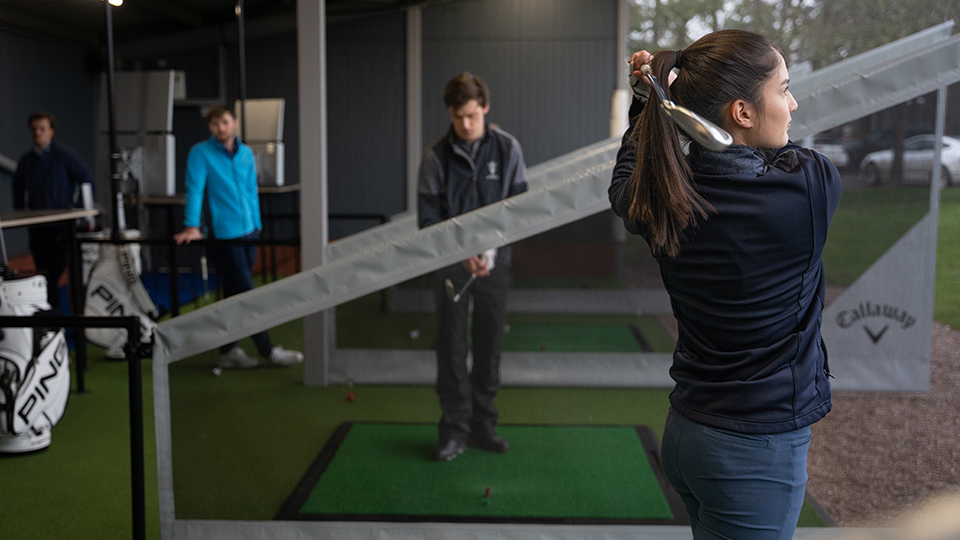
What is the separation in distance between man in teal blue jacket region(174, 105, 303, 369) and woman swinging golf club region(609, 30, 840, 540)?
3303 mm

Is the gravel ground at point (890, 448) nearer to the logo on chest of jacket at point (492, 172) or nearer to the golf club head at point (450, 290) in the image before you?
the golf club head at point (450, 290)

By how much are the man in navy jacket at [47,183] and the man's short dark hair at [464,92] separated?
331 centimetres

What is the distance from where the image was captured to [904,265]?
1953 millimetres

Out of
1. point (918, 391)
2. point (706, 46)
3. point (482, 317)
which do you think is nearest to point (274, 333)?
point (482, 317)

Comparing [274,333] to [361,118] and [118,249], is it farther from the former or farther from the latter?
[361,118]

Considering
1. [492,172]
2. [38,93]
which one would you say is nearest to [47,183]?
[38,93]

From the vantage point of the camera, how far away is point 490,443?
1.86 meters

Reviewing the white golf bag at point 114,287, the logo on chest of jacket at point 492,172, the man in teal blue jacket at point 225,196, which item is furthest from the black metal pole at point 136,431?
the white golf bag at point 114,287

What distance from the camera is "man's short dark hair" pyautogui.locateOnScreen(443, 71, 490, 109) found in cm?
269

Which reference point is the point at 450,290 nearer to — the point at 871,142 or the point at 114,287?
the point at 871,142

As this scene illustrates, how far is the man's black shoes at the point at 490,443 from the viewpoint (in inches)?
73.1

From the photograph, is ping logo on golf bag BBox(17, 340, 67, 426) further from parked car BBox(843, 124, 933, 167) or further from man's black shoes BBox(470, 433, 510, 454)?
parked car BBox(843, 124, 933, 167)

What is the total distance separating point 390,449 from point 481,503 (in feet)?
0.82

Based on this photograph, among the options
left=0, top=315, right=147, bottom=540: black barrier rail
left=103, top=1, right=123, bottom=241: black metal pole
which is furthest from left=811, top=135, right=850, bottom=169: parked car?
left=103, top=1, right=123, bottom=241: black metal pole
